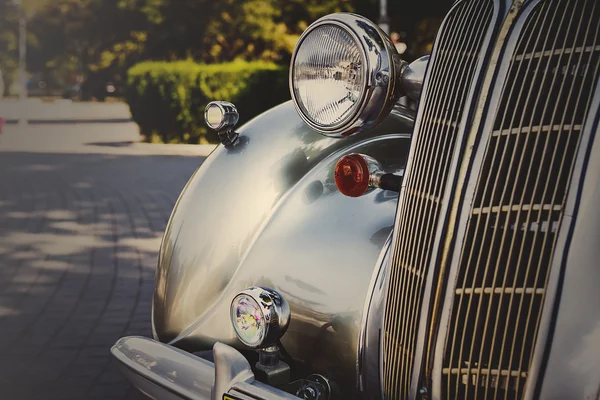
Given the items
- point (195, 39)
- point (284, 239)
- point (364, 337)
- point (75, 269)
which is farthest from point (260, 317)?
point (195, 39)

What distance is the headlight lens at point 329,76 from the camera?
6.66 feet

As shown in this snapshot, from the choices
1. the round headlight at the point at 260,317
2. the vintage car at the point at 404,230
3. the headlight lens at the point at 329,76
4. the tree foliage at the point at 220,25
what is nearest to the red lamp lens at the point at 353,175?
the vintage car at the point at 404,230

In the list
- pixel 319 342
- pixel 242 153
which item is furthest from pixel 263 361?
pixel 242 153

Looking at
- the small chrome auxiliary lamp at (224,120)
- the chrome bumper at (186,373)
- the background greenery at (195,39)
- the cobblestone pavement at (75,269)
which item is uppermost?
the background greenery at (195,39)

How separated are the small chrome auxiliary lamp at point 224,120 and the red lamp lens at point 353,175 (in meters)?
0.61

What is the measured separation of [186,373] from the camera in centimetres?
211

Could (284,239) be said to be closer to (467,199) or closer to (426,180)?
(426,180)

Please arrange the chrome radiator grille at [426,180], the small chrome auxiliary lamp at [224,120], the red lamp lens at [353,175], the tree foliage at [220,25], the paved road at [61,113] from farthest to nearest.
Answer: the paved road at [61,113] < the tree foliage at [220,25] < the small chrome auxiliary lamp at [224,120] < the red lamp lens at [353,175] < the chrome radiator grille at [426,180]

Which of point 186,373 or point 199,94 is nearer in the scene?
point 186,373

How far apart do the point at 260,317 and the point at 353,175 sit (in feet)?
1.51

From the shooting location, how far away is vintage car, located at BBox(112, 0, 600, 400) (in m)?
1.44

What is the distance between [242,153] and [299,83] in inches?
20.5

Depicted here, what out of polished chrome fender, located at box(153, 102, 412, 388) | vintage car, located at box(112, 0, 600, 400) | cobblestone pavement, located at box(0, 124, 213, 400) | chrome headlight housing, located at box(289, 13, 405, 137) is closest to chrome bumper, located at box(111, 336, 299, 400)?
vintage car, located at box(112, 0, 600, 400)

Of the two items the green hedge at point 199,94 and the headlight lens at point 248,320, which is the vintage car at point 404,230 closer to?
the headlight lens at point 248,320
